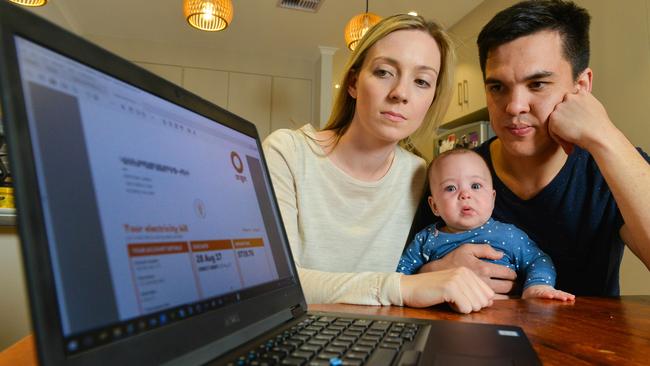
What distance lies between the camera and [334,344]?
446 millimetres

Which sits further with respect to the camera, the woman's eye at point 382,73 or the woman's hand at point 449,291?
the woman's eye at point 382,73

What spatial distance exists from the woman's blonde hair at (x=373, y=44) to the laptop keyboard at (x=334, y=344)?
0.80 metres

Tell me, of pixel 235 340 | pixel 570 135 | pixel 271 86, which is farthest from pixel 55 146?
Result: pixel 271 86

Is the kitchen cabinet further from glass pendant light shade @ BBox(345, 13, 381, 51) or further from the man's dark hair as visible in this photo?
the man's dark hair

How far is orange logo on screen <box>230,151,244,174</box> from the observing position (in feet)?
1.87

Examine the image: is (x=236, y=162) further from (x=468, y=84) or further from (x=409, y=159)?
(x=468, y=84)

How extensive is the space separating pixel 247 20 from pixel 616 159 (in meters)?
3.59

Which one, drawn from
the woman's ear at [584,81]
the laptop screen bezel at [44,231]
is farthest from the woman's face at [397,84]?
the laptop screen bezel at [44,231]

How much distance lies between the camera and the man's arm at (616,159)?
3.24 ft

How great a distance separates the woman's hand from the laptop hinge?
0.24 meters

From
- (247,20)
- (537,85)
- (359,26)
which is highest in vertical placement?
(247,20)

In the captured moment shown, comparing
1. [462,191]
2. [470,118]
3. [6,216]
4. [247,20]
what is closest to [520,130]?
[462,191]

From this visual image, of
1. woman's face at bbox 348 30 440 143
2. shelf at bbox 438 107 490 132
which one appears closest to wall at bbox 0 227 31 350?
woman's face at bbox 348 30 440 143

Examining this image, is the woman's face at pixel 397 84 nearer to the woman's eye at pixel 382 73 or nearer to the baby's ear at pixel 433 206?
the woman's eye at pixel 382 73
